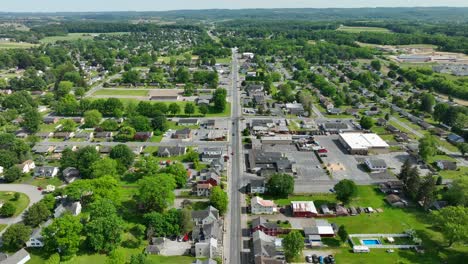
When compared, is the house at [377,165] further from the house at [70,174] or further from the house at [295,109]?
the house at [70,174]

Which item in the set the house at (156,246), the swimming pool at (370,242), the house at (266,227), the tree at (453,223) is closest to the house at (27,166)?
the house at (156,246)

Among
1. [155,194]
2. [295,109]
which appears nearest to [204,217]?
[155,194]

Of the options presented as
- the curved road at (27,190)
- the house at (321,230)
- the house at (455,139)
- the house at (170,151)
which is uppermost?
the house at (170,151)

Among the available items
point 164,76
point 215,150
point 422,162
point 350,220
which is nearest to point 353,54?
point 164,76

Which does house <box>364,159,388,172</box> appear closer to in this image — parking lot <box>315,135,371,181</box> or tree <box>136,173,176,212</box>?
parking lot <box>315,135,371,181</box>

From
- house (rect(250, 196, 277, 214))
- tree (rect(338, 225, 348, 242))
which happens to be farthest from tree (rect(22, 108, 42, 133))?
tree (rect(338, 225, 348, 242))
